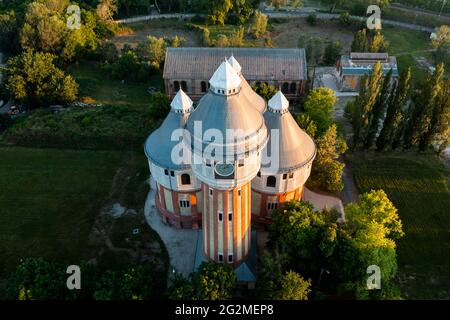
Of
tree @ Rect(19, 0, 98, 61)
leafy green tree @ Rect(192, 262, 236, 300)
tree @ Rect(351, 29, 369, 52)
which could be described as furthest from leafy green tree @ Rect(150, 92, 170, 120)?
tree @ Rect(351, 29, 369, 52)

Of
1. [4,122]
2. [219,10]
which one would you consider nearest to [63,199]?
[4,122]

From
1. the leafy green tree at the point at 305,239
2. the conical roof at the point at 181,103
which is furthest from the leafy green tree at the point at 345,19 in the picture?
the leafy green tree at the point at 305,239

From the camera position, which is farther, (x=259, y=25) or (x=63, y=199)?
(x=259, y=25)

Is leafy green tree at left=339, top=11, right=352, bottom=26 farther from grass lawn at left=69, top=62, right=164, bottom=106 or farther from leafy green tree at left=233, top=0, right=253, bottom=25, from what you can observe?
grass lawn at left=69, top=62, right=164, bottom=106

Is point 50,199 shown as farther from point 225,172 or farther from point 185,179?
point 225,172

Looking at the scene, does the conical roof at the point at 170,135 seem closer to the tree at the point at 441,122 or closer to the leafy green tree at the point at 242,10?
the tree at the point at 441,122

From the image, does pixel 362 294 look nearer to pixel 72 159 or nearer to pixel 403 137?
pixel 403 137
